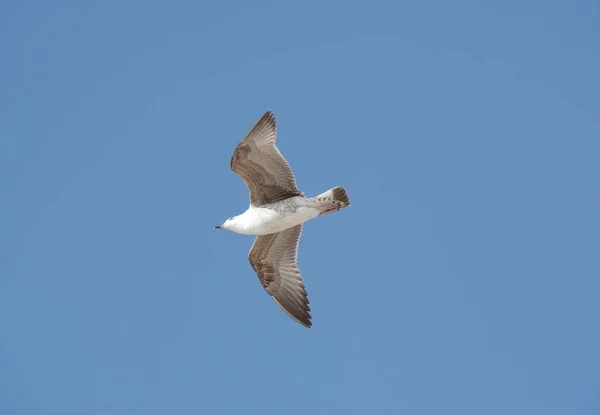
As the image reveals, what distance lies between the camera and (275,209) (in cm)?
1395

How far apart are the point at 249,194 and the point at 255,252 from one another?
1.14 m

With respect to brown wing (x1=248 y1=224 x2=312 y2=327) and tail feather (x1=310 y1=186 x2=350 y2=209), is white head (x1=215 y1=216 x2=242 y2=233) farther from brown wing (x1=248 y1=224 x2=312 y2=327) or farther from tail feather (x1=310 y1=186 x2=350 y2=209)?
tail feather (x1=310 y1=186 x2=350 y2=209)

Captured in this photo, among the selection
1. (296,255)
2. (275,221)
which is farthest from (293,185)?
(296,255)

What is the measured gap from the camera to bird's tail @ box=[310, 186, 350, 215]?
13719 mm

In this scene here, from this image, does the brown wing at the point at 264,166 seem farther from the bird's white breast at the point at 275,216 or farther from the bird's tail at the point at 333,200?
the bird's tail at the point at 333,200

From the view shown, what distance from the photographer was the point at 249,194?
1418cm

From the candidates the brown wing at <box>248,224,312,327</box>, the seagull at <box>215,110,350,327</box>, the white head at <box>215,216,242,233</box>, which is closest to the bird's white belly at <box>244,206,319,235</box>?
the seagull at <box>215,110,350,327</box>

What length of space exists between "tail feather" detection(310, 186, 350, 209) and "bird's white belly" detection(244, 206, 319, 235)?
19 cm

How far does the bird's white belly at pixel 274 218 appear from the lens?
45.6 feet

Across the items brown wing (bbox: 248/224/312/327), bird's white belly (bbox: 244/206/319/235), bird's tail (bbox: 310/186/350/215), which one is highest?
bird's tail (bbox: 310/186/350/215)

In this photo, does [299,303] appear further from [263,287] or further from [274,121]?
[274,121]

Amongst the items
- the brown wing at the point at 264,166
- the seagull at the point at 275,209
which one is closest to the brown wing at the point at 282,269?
the seagull at the point at 275,209

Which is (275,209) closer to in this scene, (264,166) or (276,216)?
(276,216)

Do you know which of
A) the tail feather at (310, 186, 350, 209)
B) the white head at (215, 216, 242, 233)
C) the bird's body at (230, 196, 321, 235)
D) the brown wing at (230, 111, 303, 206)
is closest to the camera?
the brown wing at (230, 111, 303, 206)
